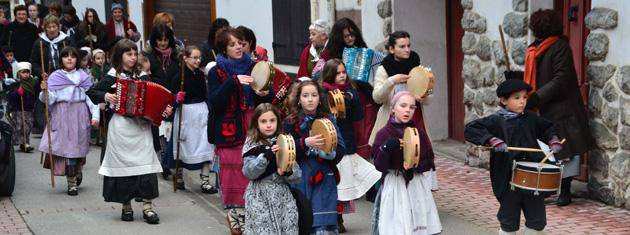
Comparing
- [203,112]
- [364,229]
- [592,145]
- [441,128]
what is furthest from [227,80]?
[441,128]

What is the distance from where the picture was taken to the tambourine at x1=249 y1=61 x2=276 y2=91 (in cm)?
937

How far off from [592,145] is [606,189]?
1.46 ft

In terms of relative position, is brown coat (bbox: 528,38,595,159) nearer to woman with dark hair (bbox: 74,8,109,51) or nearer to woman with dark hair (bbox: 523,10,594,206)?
woman with dark hair (bbox: 523,10,594,206)

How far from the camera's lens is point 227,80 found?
9.55 metres

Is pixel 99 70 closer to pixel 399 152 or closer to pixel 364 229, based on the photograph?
pixel 364 229

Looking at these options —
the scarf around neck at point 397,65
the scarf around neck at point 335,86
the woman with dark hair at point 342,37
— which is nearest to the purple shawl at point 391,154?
the scarf around neck at point 335,86

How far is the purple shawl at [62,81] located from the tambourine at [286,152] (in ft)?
15.4

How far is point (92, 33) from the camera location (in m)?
17.8

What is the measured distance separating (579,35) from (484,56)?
56.6 inches

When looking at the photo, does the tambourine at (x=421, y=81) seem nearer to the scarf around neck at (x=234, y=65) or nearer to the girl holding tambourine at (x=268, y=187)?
the scarf around neck at (x=234, y=65)

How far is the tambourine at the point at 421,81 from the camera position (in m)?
9.46

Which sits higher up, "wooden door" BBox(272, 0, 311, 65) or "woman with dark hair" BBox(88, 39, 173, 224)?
"wooden door" BBox(272, 0, 311, 65)

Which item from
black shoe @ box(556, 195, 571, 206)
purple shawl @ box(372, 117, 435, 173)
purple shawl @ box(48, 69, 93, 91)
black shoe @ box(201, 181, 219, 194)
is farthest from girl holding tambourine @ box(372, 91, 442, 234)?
purple shawl @ box(48, 69, 93, 91)

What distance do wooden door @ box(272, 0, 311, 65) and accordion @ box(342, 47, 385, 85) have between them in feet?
19.5
